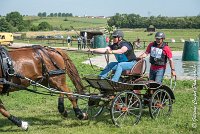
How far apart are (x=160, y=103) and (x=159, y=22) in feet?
348

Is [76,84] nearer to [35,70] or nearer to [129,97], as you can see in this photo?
[35,70]

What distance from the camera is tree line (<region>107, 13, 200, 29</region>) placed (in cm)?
10405

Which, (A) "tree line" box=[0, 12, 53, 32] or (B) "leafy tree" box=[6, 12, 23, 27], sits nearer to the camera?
(A) "tree line" box=[0, 12, 53, 32]

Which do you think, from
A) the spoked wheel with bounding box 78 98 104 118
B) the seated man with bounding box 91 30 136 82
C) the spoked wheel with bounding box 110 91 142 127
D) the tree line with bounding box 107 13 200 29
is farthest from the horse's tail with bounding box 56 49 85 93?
the tree line with bounding box 107 13 200 29

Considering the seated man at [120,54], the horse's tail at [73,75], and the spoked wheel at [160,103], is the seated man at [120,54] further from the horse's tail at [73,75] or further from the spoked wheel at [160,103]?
the spoked wheel at [160,103]

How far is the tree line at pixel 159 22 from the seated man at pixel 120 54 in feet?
301

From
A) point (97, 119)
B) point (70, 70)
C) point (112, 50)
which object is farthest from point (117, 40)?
point (97, 119)

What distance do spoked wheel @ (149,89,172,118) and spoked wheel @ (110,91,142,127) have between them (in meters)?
0.44

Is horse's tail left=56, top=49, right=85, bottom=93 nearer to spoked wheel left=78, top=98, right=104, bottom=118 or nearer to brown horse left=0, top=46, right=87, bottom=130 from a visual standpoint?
brown horse left=0, top=46, right=87, bottom=130

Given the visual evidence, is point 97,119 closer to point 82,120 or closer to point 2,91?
point 82,120

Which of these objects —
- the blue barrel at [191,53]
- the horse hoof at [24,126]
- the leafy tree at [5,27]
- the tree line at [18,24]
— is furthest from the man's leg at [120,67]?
the tree line at [18,24]

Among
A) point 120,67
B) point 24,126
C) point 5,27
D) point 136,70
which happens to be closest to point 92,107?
point 120,67

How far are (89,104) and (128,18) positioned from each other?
115690 millimetres

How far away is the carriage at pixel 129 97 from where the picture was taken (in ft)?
27.9
